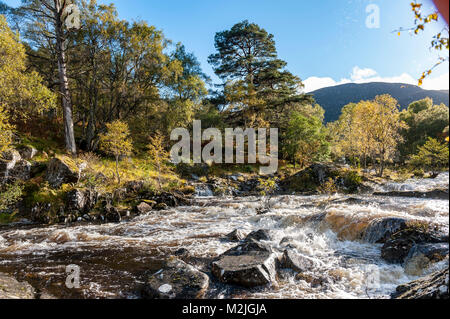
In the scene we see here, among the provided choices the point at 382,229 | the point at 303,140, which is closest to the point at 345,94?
the point at 303,140

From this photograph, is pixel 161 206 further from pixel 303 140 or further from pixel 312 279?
pixel 303 140

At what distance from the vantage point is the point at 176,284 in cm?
475

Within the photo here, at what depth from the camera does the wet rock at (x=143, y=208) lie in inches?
533

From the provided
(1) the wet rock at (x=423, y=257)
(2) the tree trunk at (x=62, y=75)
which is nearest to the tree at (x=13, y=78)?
(2) the tree trunk at (x=62, y=75)

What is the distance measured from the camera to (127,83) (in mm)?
23469

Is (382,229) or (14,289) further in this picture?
(382,229)

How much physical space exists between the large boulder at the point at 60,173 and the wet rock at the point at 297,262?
13042 mm

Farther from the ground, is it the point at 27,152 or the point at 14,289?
the point at 27,152

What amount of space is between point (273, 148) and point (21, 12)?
91.2 feet

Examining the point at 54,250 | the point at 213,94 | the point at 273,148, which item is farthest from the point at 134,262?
the point at 213,94

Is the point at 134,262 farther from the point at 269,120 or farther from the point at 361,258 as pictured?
the point at 269,120

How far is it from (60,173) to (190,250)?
1073 cm

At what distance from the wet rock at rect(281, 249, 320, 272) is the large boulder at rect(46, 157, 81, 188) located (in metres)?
13.0

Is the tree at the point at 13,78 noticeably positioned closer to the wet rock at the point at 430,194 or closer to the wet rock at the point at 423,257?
the wet rock at the point at 423,257
